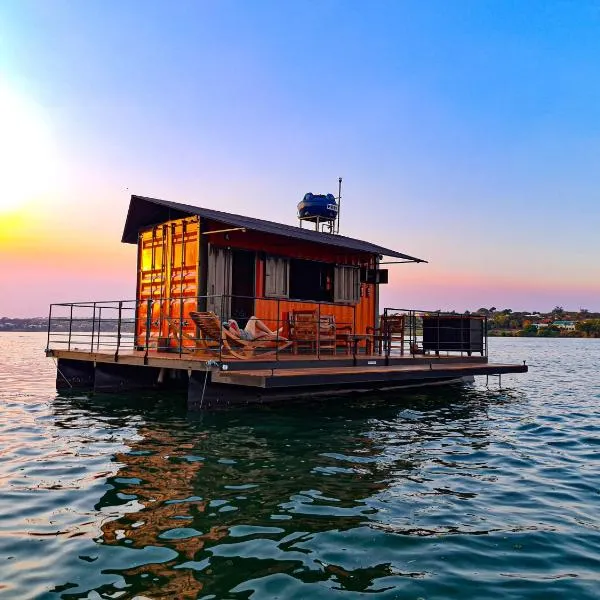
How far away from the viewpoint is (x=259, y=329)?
12.8 meters

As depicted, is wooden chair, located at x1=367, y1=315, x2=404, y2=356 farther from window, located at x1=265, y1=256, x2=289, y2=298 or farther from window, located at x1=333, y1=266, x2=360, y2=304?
window, located at x1=265, y1=256, x2=289, y2=298

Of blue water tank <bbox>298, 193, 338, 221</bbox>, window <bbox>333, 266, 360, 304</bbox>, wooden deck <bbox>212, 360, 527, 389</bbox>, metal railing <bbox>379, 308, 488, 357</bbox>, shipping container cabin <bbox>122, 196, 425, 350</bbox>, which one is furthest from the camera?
blue water tank <bbox>298, 193, 338, 221</bbox>

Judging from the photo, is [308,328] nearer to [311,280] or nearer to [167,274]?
[311,280]

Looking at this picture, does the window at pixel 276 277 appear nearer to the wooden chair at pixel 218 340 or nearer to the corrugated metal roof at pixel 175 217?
the corrugated metal roof at pixel 175 217

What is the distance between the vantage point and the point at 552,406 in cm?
1407

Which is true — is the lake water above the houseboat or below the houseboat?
below

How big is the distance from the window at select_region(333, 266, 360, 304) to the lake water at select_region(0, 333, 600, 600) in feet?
19.4

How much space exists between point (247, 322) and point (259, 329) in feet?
2.49

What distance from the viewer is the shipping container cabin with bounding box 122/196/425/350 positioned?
43.9 ft

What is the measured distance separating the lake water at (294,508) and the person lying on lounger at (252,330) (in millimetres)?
1755

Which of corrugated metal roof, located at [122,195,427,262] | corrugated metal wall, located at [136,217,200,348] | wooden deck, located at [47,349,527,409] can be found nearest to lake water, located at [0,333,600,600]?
wooden deck, located at [47,349,527,409]

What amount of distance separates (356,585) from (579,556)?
6.70ft

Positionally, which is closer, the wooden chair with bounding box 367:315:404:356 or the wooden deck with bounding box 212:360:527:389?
the wooden deck with bounding box 212:360:527:389

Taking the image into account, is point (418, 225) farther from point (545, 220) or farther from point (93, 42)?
point (93, 42)
